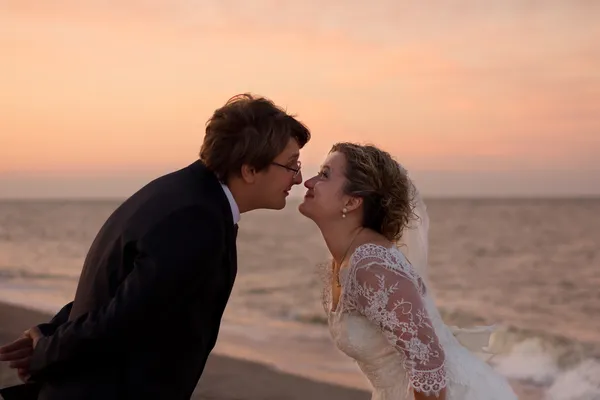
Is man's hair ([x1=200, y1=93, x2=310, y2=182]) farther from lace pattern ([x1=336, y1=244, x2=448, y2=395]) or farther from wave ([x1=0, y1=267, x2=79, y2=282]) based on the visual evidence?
wave ([x1=0, y1=267, x2=79, y2=282])

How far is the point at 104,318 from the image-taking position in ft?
7.75

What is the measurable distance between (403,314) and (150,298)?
→ 1.07m

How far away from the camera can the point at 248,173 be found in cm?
267

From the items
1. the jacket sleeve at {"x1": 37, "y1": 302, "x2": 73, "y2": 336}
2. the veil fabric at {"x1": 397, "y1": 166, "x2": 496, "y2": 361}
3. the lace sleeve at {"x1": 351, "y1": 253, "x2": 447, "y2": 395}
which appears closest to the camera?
the jacket sleeve at {"x1": 37, "y1": 302, "x2": 73, "y2": 336}

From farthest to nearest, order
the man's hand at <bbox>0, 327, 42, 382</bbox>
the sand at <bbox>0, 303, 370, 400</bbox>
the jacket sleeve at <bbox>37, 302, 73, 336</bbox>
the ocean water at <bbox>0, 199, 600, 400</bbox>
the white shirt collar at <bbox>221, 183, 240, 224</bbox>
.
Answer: the ocean water at <bbox>0, 199, 600, 400</bbox>, the sand at <bbox>0, 303, 370, 400</bbox>, the man's hand at <bbox>0, 327, 42, 382</bbox>, the jacket sleeve at <bbox>37, 302, 73, 336</bbox>, the white shirt collar at <bbox>221, 183, 240, 224</bbox>

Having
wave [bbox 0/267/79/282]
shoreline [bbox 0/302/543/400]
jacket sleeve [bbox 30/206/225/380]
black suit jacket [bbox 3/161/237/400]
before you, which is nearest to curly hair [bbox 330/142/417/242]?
black suit jacket [bbox 3/161/237/400]

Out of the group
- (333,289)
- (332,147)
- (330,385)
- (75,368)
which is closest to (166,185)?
(75,368)

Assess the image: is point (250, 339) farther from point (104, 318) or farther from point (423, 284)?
point (104, 318)

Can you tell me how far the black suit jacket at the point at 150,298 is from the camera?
2357 mm

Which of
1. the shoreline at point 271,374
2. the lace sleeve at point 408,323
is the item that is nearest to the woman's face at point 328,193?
the lace sleeve at point 408,323

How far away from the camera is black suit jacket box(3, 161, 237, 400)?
7.73 ft

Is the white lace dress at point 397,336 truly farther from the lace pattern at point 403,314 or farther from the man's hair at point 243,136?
the man's hair at point 243,136

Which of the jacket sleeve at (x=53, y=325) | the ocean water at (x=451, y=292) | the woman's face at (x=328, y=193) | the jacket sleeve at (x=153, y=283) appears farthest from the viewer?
the ocean water at (x=451, y=292)

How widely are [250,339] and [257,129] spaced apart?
26.4ft
